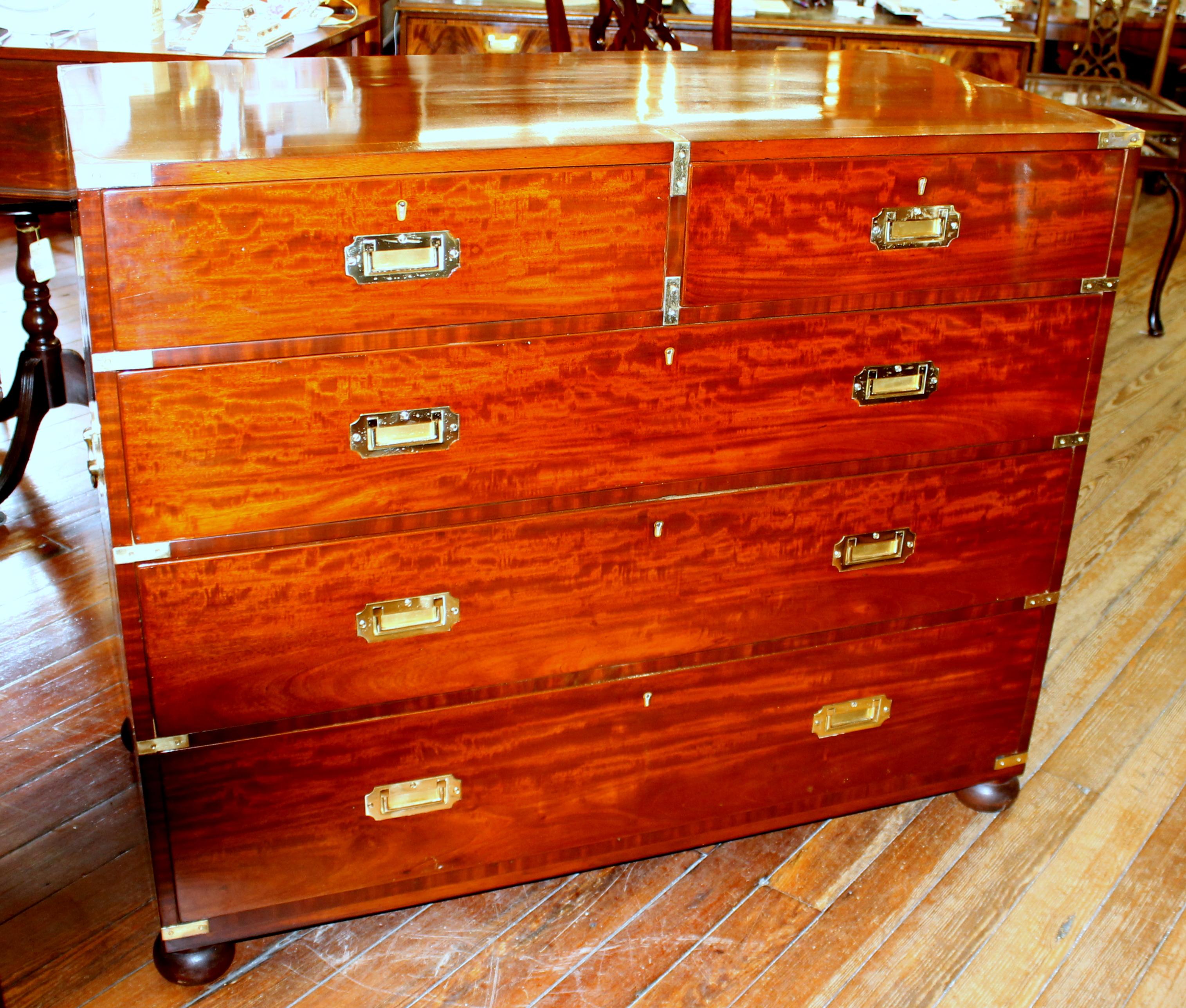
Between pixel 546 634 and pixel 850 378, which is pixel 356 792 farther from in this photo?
pixel 850 378

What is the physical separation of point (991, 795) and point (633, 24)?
1453 millimetres

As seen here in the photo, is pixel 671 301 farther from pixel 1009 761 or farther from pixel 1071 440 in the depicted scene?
pixel 1009 761

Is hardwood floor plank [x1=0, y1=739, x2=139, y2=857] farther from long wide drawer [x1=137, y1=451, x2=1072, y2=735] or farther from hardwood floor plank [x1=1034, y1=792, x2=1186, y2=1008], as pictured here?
hardwood floor plank [x1=1034, y1=792, x2=1186, y2=1008]

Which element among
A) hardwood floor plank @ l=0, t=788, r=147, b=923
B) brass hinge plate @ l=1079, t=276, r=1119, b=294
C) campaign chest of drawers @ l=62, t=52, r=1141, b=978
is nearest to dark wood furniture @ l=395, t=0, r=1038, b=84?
campaign chest of drawers @ l=62, t=52, r=1141, b=978

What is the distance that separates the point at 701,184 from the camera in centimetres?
133

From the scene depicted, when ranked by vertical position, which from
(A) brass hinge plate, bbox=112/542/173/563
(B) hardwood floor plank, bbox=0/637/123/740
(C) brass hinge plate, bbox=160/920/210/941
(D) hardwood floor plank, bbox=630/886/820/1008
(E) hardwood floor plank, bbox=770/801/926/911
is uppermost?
(A) brass hinge plate, bbox=112/542/173/563

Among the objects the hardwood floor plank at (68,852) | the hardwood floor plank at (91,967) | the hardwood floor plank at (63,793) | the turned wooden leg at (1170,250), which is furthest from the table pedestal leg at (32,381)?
the turned wooden leg at (1170,250)

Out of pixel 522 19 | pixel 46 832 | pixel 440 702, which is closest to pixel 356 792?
pixel 440 702

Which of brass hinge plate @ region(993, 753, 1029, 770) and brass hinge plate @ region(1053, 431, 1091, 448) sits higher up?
brass hinge plate @ region(1053, 431, 1091, 448)

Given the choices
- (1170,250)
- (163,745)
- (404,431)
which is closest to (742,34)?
(1170,250)

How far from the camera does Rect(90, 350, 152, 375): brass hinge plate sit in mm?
1194

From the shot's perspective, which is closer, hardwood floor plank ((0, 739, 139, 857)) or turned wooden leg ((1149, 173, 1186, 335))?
hardwood floor plank ((0, 739, 139, 857))

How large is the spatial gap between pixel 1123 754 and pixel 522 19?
2.58 metres

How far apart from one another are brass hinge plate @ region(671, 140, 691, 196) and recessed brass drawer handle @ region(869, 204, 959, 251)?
245mm
